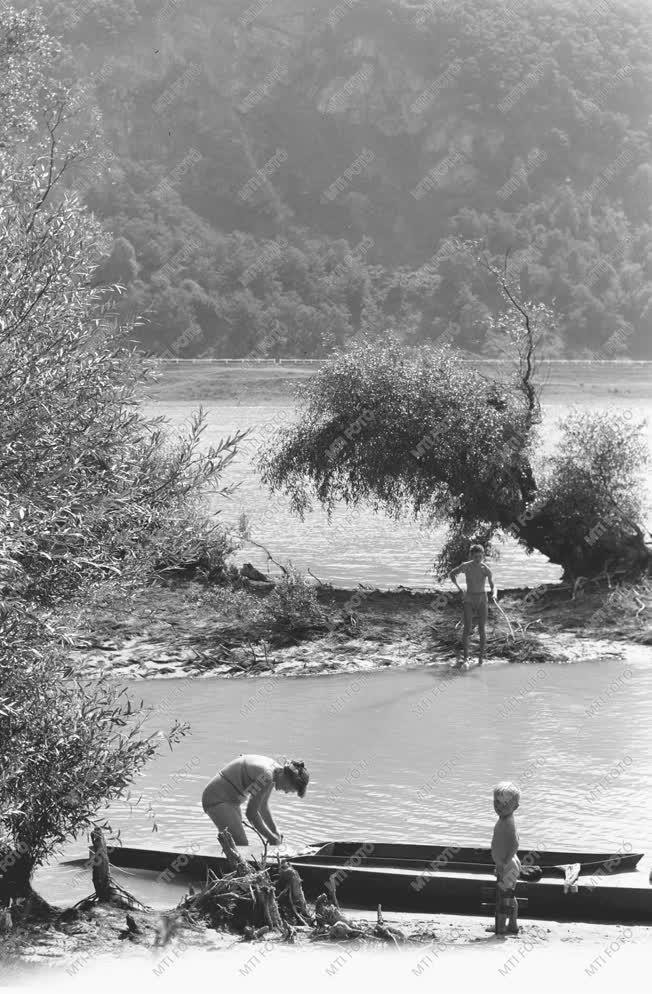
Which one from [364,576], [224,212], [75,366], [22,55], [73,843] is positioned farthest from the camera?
[224,212]

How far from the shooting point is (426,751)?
701 inches

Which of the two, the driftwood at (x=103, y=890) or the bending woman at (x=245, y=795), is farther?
the driftwood at (x=103, y=890)

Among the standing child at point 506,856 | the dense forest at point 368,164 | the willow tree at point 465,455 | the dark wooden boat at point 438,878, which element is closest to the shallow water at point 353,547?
the willow tree at point 465,455

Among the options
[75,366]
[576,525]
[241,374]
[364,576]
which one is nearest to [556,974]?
[75,366]

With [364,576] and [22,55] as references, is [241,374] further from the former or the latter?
[22,55]

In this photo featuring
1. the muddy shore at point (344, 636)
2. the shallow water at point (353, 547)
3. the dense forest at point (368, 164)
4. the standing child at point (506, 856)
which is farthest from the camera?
the dense forest at point (368, 164)

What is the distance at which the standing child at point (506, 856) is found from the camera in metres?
10.9

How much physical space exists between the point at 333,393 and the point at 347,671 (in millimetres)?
6534

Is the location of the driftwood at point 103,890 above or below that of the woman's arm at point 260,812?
below

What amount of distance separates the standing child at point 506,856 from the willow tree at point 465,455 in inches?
599

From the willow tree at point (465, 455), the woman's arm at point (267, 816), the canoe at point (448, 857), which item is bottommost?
the canoe at point (448, 857)

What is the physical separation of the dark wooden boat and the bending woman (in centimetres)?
49

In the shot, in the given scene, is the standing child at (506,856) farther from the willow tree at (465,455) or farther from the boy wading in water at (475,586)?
the willow tree at (465,455)

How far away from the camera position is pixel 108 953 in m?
10.9
